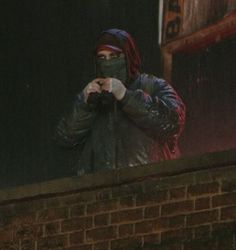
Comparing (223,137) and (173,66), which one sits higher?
(173,66)

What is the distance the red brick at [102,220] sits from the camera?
814 cm

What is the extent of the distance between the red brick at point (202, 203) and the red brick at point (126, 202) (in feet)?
2.01

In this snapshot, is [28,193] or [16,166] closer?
[28,193]

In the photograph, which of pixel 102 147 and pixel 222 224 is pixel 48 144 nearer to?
pixel 102 147

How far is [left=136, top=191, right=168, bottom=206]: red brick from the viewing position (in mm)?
7941

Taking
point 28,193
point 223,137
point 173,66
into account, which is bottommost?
point 28,193

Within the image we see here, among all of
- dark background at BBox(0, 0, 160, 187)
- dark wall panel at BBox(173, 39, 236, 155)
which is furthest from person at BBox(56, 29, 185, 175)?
dark background at BBox(0, 0, 160, 187)

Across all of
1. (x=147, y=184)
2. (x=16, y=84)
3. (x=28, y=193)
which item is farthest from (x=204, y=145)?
(x=16, y=84)

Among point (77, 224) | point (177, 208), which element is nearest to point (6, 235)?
point (77, 224)

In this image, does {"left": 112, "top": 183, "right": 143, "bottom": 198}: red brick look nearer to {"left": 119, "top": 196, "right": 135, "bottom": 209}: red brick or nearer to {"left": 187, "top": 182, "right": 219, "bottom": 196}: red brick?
{"left": 119, "top": 196, "right": 135, "bottom": 209}: red brick

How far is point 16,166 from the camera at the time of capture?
9.53 m

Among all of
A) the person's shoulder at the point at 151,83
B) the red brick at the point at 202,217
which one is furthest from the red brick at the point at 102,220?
the person's shoulder at the point at 151,83

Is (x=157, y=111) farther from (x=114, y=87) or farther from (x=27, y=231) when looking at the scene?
(x=27, y=231)

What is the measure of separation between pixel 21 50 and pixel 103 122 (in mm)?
1591
